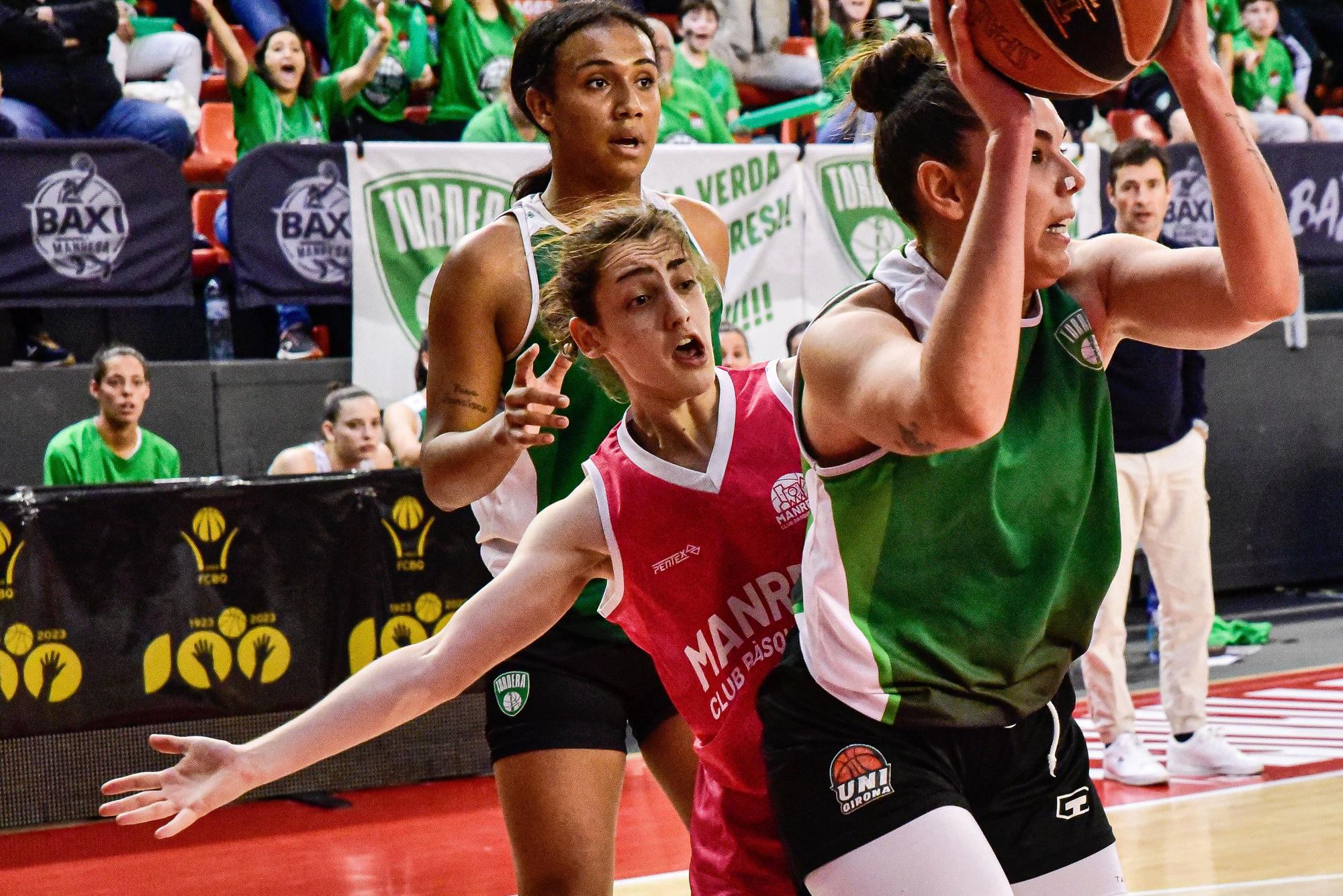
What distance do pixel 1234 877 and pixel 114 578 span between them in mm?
3957

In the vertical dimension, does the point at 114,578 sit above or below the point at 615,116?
below

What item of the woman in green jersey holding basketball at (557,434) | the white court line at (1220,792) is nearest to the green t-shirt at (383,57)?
the white court line at (1220,792)

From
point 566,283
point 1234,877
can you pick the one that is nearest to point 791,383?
point 566,283

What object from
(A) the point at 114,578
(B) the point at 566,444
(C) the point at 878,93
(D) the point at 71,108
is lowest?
(A) the point at 114,578

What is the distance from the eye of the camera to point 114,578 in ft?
19.7

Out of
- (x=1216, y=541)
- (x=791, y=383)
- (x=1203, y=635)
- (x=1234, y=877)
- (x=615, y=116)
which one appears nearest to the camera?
(x=791, y=383)

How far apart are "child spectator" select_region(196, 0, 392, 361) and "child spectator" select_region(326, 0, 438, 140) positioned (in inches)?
4.2

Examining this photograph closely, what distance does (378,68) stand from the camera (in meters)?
9.20

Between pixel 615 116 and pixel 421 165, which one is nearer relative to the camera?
pixel 615 116

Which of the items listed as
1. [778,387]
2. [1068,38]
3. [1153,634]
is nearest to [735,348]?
[1153,634]

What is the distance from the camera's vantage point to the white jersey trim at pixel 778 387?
2639 millimetres

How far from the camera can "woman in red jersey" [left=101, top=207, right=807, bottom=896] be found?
96.4 inches

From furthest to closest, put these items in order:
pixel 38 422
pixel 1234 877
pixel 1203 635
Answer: pixel 38 422 → pixel 1203 635 → pixel 1234 877

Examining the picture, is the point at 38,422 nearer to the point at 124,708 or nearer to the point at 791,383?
the point at 124,708
